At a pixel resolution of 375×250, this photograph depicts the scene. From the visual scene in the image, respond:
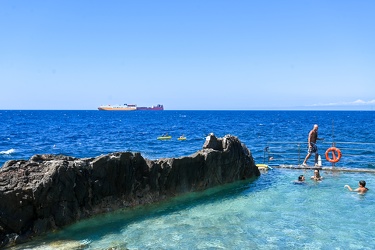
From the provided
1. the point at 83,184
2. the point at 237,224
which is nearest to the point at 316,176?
the point at 237,224

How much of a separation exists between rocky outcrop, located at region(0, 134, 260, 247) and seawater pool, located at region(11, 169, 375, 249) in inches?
20.2

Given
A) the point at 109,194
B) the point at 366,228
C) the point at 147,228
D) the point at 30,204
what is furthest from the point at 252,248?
the point at 30,204

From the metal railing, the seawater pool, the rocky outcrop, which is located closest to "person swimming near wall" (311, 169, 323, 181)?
the seawater pool

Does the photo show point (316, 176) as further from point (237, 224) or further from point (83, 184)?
point (83, 184)

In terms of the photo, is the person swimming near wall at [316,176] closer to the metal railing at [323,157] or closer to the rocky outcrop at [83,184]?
the metal railing at [323,157]

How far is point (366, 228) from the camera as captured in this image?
13617 millimetres

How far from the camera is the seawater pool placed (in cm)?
1208

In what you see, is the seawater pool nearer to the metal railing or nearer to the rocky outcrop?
the rocky outcrop

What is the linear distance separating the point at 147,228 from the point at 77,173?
3394 millimetres

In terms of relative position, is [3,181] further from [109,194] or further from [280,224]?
[280,224]

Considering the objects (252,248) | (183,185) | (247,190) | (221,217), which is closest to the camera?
(252,248)

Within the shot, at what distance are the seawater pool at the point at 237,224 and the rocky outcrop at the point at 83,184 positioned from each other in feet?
1.68

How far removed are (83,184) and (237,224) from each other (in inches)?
241

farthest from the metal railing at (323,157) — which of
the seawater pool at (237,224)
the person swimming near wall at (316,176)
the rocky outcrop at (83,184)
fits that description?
the rocky outcrop at (83,184)
